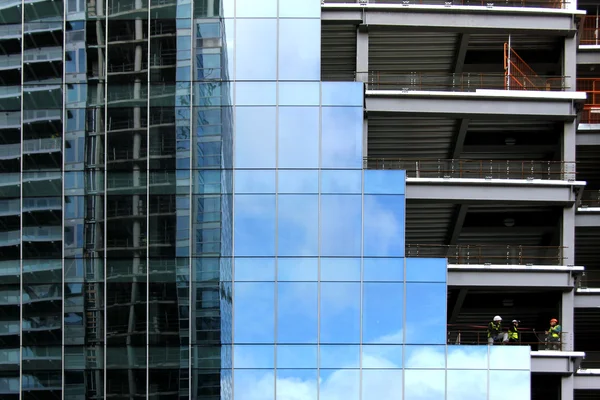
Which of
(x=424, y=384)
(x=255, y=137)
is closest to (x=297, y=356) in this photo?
(x=424, y=384)

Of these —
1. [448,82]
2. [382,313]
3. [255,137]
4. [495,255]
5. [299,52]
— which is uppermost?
[299,52]

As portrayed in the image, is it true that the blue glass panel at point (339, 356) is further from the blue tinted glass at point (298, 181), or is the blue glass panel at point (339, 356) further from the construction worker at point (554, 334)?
the construction worker at point (554, 334)

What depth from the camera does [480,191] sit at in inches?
1483

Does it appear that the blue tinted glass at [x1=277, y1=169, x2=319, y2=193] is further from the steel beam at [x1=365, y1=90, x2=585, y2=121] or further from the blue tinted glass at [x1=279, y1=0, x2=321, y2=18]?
the blue tinted glass at [x1=279, y1=0, x2=321, y2=18]

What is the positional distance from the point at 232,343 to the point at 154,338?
10.5 feet

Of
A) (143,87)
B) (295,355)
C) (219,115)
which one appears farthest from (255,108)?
(295,355)

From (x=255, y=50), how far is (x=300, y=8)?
103 inches

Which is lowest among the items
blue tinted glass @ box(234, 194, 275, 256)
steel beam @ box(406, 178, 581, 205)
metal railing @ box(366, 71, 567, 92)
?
blue tinted glass @ box(234, 194, 275, 256)

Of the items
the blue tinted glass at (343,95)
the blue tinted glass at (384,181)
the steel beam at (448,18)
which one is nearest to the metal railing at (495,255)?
the blue tinted glass at (384,181)

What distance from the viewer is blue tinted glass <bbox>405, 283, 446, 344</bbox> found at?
3612cm

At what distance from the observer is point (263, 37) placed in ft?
122

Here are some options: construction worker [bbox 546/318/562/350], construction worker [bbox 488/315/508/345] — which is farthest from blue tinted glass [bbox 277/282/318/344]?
construction worker [bbox 546/318/562/350]

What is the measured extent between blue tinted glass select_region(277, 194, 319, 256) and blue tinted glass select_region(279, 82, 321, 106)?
412 cm

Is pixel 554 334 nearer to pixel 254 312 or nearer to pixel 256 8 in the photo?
pixel 254 312
